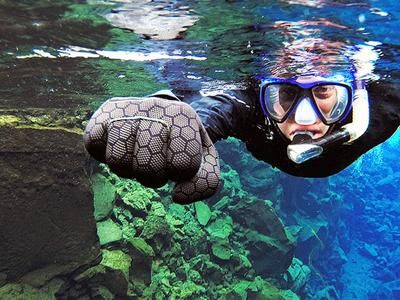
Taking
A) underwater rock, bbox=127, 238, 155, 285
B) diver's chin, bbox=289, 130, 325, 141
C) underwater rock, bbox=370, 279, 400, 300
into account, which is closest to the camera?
diver's chin, bbox=289, 130, 325, 141

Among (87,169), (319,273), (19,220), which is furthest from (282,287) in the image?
(19,220)

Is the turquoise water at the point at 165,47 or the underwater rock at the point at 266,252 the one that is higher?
the turquoise water at the point at 165,47

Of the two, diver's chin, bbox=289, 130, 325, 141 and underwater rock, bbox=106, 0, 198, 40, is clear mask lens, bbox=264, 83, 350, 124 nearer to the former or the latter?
diver's chin, bbox=289, 130, 325, 141

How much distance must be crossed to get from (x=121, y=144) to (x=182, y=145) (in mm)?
318

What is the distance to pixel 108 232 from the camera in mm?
11250

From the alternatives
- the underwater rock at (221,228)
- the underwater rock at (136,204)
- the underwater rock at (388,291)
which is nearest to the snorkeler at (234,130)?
the underwater rock at (136,204)

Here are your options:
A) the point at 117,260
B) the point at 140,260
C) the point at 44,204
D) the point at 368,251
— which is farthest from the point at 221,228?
the point at 368,251

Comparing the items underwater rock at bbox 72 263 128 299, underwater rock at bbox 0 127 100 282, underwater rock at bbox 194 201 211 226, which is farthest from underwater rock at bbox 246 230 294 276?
underwater rock at bbox 0 127 100 282

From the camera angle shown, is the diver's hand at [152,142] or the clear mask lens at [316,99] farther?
the clear mask lens at [316,99]

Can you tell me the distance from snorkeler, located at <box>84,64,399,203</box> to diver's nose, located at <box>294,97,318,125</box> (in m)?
0.01

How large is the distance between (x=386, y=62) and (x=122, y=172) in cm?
669

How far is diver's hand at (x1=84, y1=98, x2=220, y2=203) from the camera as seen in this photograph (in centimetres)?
207

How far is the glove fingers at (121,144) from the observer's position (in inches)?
81.9

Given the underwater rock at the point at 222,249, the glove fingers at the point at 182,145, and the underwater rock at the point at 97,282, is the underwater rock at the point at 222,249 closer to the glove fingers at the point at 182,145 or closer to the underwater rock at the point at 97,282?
the underwater rock at the point at 97,282
